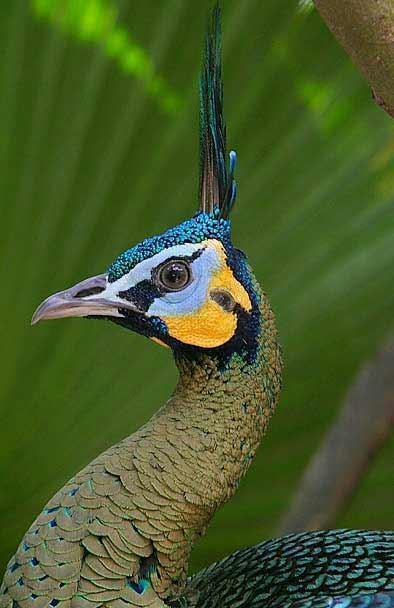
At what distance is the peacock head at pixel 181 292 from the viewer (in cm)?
145

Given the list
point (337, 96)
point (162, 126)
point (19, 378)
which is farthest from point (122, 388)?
point (337, 96)

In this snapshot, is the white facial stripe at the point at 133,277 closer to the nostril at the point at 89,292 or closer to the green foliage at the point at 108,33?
the nostril at the point at 89,292

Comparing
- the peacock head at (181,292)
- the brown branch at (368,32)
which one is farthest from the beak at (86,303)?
the brown branch at (368,32)

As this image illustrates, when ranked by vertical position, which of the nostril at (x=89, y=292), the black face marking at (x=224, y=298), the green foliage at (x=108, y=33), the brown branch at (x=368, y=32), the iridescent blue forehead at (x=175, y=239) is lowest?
the black face marking at (x=224, y=298)

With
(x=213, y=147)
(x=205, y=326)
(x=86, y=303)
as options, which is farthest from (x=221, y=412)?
(x=213, y=147)

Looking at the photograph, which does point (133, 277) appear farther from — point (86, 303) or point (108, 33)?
point (108, 33)

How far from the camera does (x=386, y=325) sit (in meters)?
2.42

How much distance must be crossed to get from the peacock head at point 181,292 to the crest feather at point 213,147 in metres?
0.02

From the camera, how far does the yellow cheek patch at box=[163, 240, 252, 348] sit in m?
1.47

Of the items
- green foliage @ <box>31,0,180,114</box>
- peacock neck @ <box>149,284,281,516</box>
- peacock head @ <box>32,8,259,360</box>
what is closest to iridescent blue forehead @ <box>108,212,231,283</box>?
peacock head @ <box>32,8,259,360</box>

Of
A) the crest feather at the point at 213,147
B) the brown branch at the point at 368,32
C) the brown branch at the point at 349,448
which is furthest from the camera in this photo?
the brown branch at the point at 349,448

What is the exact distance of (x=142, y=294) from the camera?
1.46m

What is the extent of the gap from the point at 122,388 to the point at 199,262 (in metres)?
0.85

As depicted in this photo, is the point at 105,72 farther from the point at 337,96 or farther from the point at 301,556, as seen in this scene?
the point at 301,556
